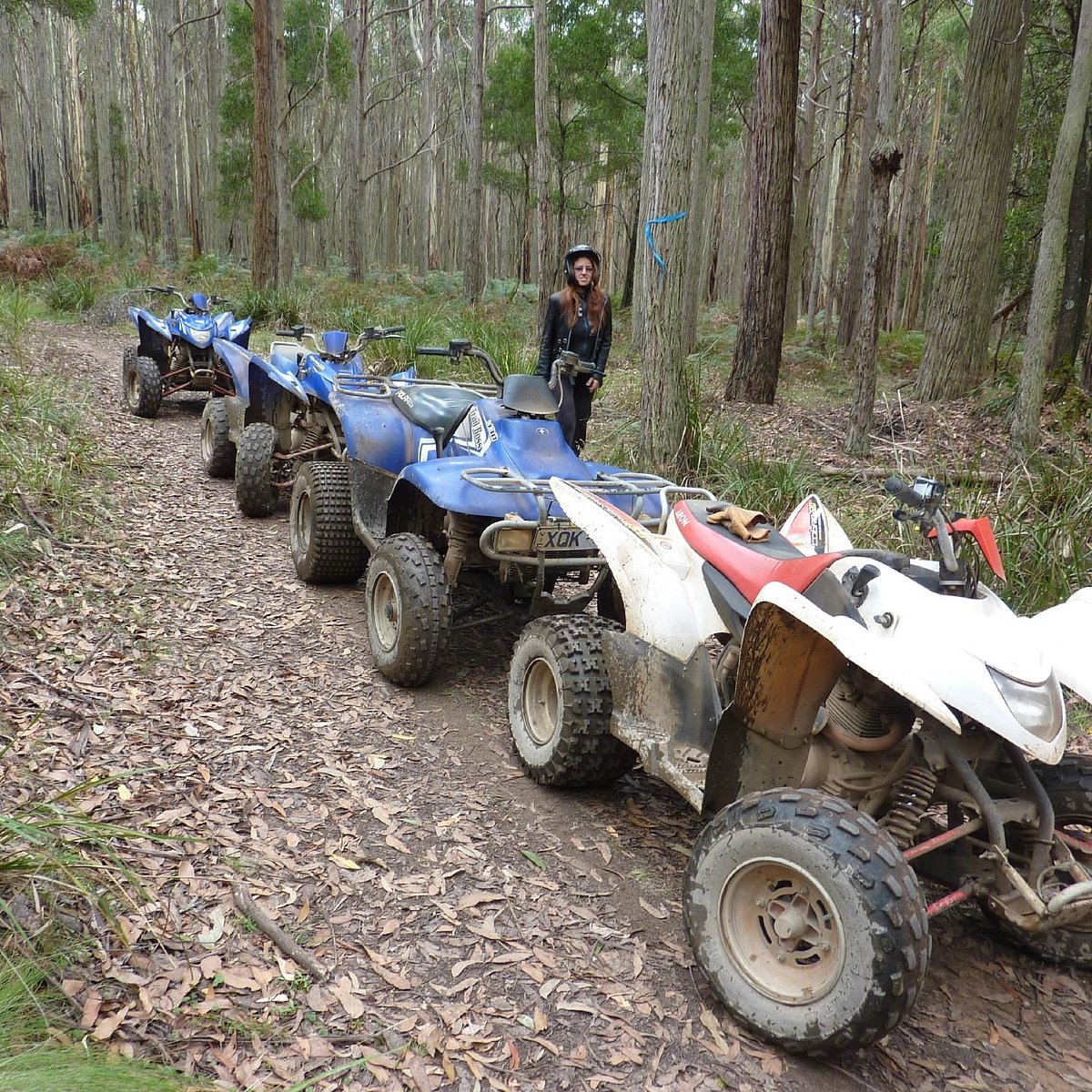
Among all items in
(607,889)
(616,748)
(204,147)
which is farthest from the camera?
(204,147)

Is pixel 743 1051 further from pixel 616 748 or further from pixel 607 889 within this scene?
pixel 616 748

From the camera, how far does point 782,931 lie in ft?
7.25

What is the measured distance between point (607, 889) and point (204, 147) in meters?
43.8

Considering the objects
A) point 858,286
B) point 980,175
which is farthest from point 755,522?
point 858,286

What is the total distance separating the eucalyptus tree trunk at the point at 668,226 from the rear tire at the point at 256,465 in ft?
8.67

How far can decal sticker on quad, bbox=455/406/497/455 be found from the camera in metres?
4.30

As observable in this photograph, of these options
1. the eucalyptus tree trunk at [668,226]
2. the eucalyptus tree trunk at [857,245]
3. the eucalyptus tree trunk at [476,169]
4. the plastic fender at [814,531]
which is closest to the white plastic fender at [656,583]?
the plastic fender at [814,531]

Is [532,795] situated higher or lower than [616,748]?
lower

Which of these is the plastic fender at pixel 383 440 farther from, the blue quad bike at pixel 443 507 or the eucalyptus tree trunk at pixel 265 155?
the eucalyptus tree trunk at pixel 265 155

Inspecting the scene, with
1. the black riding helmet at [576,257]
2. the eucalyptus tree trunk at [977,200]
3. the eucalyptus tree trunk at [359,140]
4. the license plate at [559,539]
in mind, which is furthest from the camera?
the eucalyptus tree trunk at [359,140]

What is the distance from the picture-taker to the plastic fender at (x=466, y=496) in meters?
3.76

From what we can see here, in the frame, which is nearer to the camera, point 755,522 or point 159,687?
point 755,522

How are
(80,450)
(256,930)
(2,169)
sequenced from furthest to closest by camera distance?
(2,169) < (80,450) < (256,930)

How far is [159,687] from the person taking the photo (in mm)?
3799
